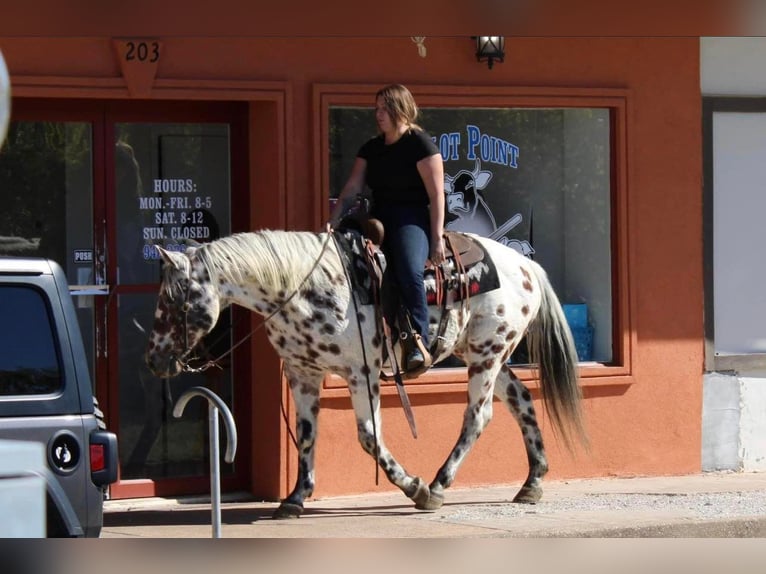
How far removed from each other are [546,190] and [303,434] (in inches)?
113

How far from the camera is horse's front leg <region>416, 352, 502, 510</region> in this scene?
8812mm

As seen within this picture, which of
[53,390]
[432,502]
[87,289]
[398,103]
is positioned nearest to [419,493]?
[432,502]

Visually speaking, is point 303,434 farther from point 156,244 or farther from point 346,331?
point 156,244

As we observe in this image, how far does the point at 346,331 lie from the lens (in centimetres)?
840

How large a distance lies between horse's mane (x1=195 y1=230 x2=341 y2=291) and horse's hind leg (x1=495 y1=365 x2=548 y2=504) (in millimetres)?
1680

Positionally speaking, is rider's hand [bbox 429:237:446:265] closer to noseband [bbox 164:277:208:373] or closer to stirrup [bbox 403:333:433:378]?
stirrup [bbox 403:333:433:378]

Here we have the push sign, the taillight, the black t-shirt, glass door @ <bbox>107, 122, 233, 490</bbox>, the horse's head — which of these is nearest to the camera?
the taillight

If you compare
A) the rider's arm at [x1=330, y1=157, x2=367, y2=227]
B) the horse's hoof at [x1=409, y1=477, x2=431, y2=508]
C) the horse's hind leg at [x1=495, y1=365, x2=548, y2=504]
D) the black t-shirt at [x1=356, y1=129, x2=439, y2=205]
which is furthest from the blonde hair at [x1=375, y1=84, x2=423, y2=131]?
the horse's hoof at [x1=409, y1=477, x2=431, y2=508]

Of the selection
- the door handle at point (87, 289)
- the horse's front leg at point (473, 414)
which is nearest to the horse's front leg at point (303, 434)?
the horse's front leg at point (473, 414)

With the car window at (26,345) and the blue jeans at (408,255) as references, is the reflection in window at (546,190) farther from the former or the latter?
the car window at (26,345)

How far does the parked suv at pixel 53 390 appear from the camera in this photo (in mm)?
5352

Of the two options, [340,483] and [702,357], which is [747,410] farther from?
[340,483]

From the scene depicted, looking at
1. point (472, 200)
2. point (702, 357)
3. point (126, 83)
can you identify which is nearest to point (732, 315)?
point (702, 357)

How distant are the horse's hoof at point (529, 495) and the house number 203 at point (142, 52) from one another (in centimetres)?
357
